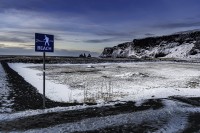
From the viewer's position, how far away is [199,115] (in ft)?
44.0

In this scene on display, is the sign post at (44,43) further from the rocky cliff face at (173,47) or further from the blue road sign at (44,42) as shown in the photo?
the rocky cliff face at (173,47)

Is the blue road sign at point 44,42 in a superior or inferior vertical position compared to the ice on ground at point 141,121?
superior

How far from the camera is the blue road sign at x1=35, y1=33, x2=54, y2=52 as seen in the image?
1320 cm

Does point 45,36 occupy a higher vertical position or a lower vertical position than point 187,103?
higher

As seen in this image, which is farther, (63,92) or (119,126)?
(63,92)

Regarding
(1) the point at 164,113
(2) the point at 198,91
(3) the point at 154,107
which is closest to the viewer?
(1) the point at 164,113

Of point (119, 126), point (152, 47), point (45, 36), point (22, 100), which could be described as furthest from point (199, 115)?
point (152, 47)

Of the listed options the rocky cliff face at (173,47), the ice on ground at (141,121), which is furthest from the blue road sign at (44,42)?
the rocky cliff face at (173,47)

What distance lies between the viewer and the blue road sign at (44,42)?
13.2m

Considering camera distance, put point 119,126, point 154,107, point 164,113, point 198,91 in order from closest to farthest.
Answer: point 119,126 → point 164,113 → point 154,107 → point 198,91

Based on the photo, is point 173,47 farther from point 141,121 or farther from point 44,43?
point 141,121

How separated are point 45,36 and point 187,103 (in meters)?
8.00

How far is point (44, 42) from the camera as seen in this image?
13406mm

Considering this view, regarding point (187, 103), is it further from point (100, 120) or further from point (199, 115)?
point (100, 120)
